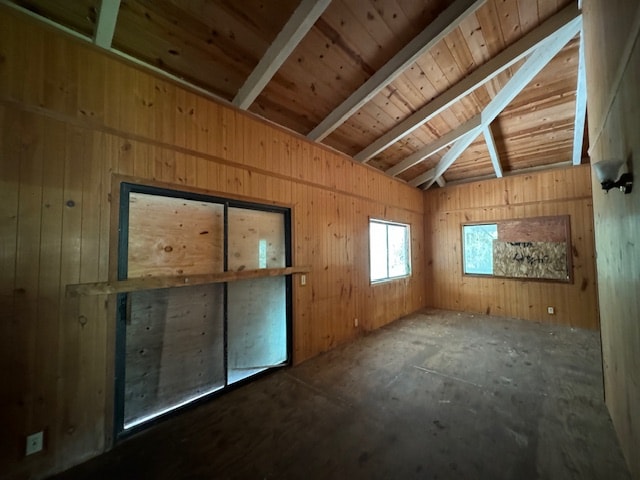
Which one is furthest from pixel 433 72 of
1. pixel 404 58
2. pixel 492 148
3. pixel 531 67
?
pixel 492 148

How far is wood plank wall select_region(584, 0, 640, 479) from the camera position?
1265mm

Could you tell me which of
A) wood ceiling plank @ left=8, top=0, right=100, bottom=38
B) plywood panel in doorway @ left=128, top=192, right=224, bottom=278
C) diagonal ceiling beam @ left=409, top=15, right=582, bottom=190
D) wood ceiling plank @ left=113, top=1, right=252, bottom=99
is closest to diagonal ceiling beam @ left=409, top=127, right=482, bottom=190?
diagonal ceiling beam @ left=409, top=15, right=582, bottom=190

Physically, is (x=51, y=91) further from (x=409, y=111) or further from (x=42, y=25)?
(x=409, y=111)

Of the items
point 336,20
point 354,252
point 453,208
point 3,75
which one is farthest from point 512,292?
point 3,75

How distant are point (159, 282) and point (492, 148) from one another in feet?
17.8

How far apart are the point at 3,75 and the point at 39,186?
2.30 feet

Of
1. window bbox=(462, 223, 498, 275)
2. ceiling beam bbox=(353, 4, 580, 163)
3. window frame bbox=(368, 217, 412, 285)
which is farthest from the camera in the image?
window bbox=(462, 223, 498, 275)

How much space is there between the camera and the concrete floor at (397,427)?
5.60 feet

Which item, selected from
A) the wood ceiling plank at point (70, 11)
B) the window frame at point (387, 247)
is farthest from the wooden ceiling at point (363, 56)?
the window frame at point (387, 247)

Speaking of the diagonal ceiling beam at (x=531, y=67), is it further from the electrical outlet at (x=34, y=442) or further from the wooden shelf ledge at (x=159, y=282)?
the electrical outlet at (x=34, y=442)

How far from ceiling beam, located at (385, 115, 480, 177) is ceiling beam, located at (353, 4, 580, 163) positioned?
0.98 metres

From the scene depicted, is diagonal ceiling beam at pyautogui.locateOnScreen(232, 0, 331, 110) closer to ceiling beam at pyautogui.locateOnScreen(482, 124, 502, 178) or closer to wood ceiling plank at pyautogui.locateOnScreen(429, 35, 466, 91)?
wood ceiling plank at pyautogui.locateOnScreen(429, 35, 466, 91)

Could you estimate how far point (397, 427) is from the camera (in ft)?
6.87

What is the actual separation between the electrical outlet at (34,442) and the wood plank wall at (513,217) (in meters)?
6.53
